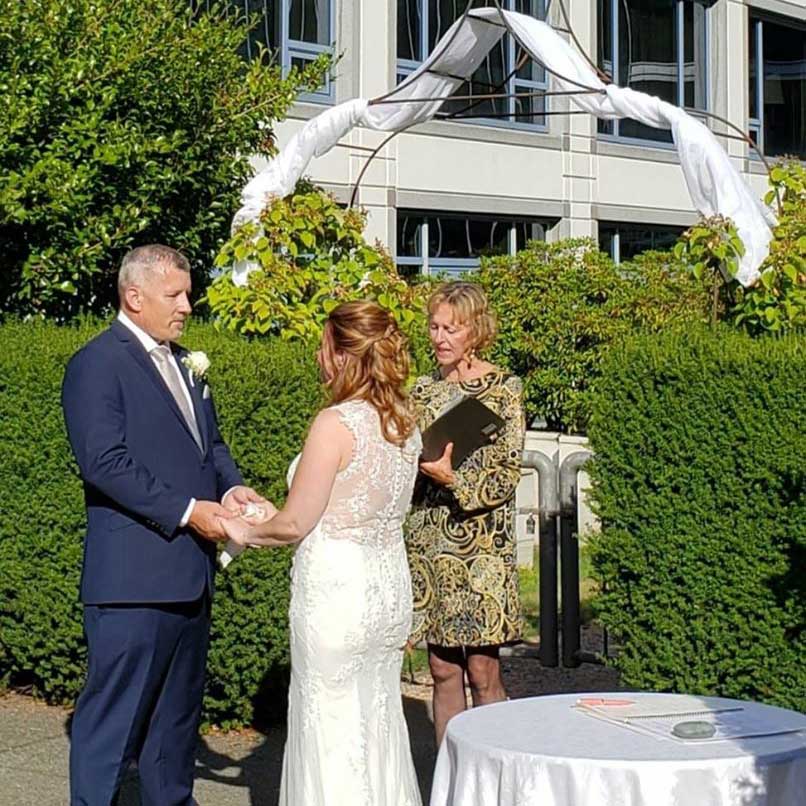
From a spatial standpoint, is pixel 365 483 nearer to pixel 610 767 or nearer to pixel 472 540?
pixel 472 540

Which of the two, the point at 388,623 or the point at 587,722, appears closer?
the point at 587,722

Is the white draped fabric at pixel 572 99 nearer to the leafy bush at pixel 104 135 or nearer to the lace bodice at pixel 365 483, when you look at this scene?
the leafy bush at pixel 104 135

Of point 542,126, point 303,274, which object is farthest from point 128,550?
point 542,126

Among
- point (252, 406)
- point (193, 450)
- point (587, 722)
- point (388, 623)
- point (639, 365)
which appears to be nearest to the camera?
point (587, 722)

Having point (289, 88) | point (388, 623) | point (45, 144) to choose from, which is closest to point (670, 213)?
point (289, 88)

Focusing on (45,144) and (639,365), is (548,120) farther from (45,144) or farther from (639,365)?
(639,365)

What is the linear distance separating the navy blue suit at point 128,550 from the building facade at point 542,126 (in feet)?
37.0

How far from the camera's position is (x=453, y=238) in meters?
21.3

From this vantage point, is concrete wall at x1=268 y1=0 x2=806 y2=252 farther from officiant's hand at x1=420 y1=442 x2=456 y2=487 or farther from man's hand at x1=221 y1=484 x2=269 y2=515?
man's hand at x1=221 y1=484 x2=269 y2=515

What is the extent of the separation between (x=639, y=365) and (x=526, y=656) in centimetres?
325

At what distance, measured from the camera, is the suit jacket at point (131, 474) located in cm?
548

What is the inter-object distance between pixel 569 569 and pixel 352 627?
3.76 meters

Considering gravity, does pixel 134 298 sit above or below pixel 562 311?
below

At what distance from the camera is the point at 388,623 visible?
5.41 metres
